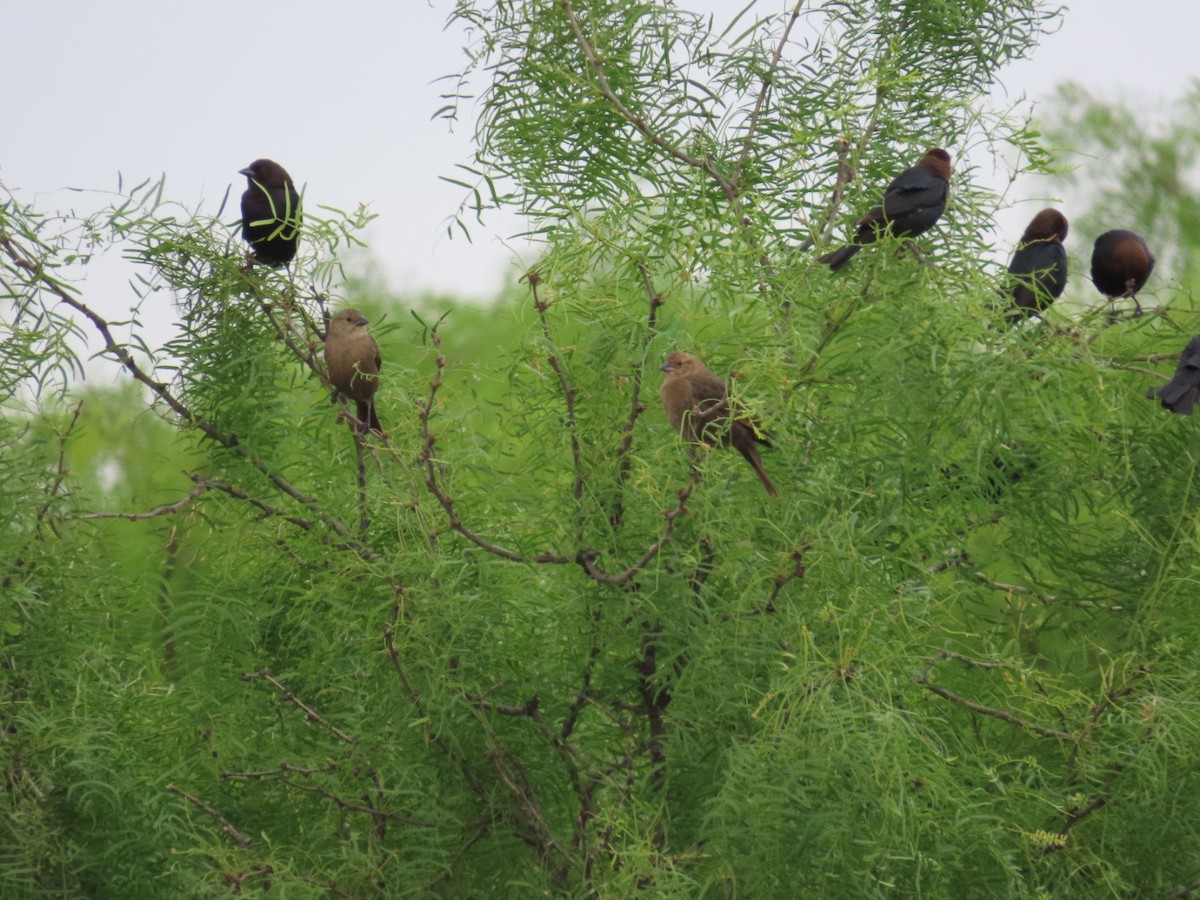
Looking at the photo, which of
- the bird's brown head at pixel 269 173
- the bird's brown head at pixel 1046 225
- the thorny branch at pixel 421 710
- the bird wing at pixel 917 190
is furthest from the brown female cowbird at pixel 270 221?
the bird's brown head at pixel 1046 225

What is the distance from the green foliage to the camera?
2.02 metres

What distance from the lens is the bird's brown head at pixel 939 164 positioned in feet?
8.28

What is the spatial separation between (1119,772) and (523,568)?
0.99m

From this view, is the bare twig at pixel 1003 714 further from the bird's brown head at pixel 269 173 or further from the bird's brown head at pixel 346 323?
the bird's brown head at pixel 269 173

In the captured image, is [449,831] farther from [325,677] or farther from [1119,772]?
[1119,772]

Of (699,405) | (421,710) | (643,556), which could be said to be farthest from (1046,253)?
(421,710)

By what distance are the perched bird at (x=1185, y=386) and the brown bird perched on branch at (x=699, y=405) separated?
694 millimetres

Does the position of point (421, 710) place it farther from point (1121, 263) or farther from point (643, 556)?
point (1121, 263)

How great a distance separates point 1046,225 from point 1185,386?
120 centimetres

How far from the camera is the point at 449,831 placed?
89.8 inches

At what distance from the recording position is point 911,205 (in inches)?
97.6

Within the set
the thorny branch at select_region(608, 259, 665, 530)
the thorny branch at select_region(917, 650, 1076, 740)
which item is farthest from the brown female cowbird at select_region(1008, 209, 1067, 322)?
the thorny branch at select_region(608, 259, 665, 530)

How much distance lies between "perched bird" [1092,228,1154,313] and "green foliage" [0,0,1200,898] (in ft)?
1.69

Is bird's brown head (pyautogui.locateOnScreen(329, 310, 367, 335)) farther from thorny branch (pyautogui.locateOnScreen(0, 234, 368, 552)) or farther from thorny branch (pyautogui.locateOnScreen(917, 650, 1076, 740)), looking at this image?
thorny branch (pyautogui.locateOnScreen(917, 650, 1076, 740))
